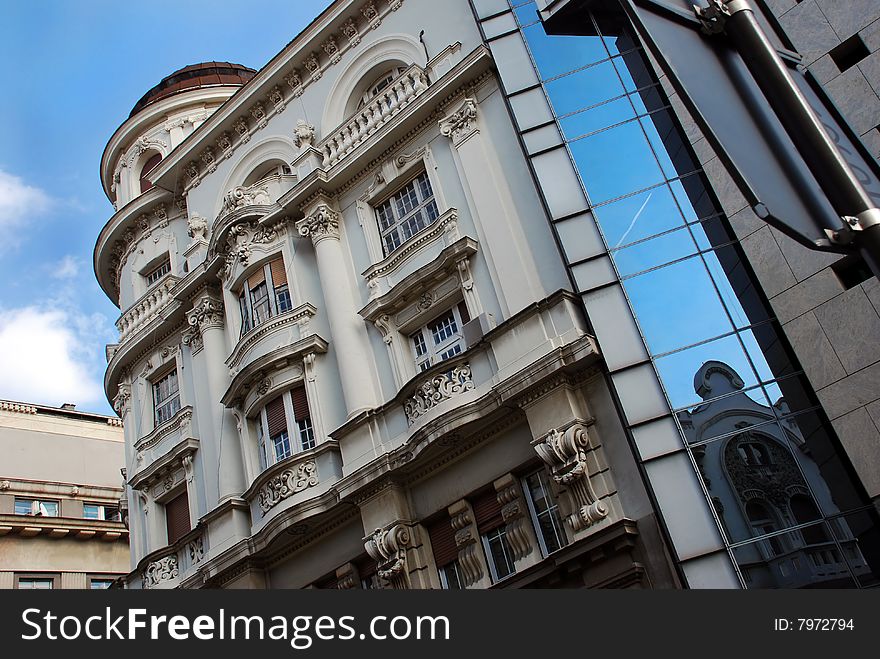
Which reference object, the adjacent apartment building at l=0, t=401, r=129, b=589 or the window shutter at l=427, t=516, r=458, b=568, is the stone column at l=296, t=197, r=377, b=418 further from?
the adjacent apartment building at l=0, t=401, r=129, b=589

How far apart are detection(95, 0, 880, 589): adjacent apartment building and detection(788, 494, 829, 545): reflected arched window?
3 centimetres

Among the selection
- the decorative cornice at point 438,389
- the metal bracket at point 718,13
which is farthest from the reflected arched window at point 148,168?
the metal bracket at point 718,13

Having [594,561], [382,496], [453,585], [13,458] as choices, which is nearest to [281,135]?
[382,496]

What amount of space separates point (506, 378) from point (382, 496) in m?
3.67

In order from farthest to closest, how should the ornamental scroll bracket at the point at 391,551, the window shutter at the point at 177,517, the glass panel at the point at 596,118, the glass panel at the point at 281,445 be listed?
1. the window shutter at the point at 177,517
2. the glass panel at the point at 281,445
3. the glass panel at the point at 596,118
4. the ornamental scroll bracket at the point at 391,551

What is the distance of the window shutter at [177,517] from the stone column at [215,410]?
160 centimetres

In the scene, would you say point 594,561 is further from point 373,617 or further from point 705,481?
point 373,617

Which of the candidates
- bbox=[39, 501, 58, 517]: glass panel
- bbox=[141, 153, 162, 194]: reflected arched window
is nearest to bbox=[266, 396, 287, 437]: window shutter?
bbox=[141, 153, 162, 194]: reflected arched window

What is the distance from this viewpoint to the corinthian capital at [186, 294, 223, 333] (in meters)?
23.9

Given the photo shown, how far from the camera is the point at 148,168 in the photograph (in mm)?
31047

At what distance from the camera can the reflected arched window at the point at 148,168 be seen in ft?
99.5

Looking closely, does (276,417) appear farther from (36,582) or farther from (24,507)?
(24,507)

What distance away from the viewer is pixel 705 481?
1413 centimetres

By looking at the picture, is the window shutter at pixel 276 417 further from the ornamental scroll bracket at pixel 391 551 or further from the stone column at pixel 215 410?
the ornamental scroll bracket at pixel 391 551
